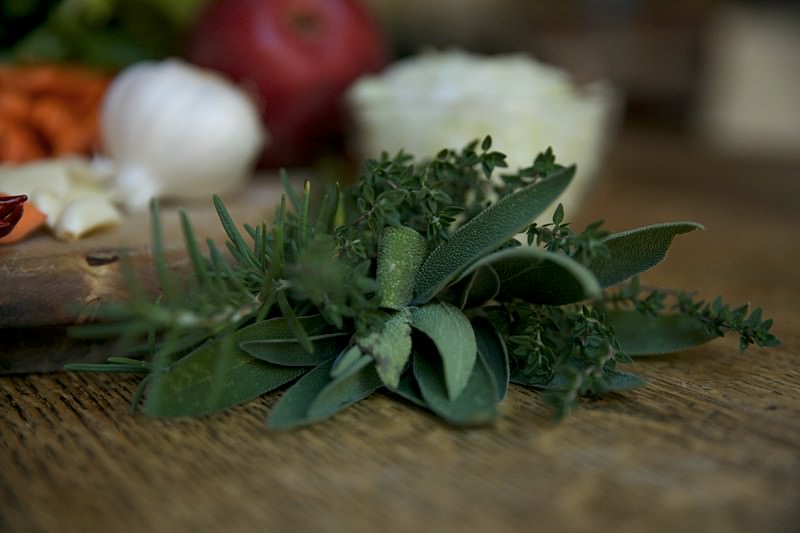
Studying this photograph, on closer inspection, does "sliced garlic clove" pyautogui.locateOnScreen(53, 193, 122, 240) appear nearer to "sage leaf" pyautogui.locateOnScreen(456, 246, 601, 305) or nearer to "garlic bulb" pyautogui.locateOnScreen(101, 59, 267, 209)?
"garlic bulb" pyautogui.locateOnScreen(101, 59, 267, 209)

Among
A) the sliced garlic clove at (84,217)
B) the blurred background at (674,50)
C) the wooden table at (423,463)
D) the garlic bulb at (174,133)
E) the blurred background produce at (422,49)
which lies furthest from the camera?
the blurred background at (674,50)

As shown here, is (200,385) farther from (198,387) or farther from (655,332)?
(655,332)

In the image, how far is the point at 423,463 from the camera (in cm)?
41

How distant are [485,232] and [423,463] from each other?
0.14m

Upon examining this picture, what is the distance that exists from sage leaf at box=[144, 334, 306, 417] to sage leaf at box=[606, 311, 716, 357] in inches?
9.4

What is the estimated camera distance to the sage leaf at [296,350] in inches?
18.8

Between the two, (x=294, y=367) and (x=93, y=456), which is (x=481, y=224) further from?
(x=93, y=456)

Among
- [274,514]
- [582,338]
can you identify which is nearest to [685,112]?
[582,338]

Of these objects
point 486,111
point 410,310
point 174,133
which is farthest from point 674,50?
point 410,310

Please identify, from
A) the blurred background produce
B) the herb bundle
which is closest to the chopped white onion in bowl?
the blurred background produce

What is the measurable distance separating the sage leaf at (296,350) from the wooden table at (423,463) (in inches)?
1.2

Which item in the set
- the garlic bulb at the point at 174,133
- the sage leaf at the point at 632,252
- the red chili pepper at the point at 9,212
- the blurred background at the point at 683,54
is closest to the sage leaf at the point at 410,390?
the sage leaf at the point at 632,252

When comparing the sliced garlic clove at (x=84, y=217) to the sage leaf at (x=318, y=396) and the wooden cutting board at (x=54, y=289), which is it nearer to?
the wooden cutting board at (x=54, y=289)

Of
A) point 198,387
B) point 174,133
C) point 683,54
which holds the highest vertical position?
point 683,54
